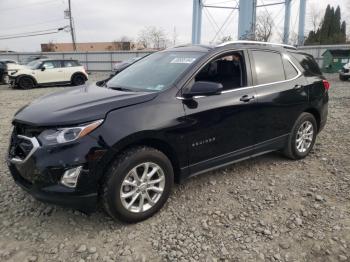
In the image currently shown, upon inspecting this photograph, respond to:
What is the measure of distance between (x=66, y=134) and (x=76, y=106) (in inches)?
14.3

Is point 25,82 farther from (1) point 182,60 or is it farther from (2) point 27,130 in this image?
(2) point 27,130

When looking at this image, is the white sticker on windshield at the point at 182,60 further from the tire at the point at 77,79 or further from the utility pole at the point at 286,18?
the utility pole at the point at 286,18

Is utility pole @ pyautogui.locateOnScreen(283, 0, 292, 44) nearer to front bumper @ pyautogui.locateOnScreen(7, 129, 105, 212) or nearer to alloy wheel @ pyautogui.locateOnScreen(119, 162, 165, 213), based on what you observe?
alloy wheel @ pyautogui.locateOnScreen(119, 162, 165, 213)

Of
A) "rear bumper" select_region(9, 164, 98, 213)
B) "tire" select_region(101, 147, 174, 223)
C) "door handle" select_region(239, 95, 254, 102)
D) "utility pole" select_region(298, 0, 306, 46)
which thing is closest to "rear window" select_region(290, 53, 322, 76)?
"door handle" select_region(239, 95, 254, 102)

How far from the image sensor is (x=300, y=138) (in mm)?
4777

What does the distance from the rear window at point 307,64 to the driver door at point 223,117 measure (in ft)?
4.10

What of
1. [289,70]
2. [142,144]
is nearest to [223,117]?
[142,144]

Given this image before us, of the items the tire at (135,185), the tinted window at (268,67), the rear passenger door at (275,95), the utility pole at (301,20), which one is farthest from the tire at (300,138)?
the utility pole at (301,20)

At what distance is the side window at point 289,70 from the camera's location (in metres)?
4.47

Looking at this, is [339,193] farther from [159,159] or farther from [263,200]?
[159,159]

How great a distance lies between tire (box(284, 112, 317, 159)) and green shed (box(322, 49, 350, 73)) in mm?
19291

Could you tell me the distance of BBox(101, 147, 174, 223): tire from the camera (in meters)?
2.88

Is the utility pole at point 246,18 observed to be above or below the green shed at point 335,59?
above

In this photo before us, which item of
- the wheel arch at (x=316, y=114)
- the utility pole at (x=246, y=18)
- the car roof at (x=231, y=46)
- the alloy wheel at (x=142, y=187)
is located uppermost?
the utility pole at (x=246, y=18)
